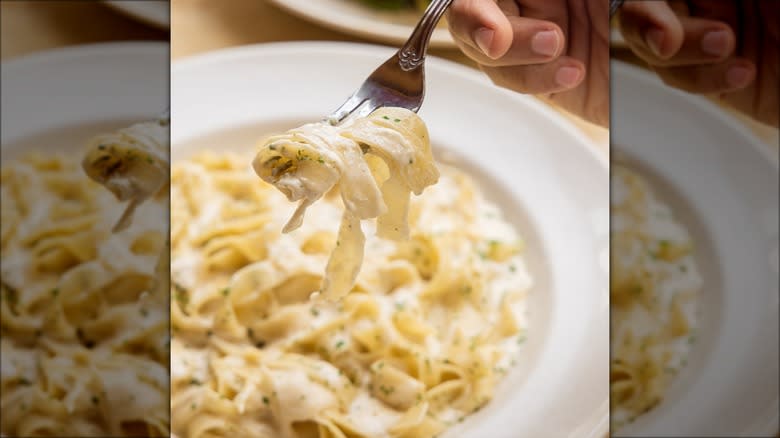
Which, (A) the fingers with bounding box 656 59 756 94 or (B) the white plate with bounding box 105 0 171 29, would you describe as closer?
(B) the white plate with bounding box 105 0 171 29

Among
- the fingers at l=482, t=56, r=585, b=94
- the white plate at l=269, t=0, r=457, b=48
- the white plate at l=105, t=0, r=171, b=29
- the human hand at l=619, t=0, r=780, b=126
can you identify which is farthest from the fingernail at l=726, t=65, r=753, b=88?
the white plate at l=105, t=0, r=171, b=29

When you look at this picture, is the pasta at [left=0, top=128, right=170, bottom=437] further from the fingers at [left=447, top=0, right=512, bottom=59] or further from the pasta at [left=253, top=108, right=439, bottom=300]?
the fingers at [left=447, top=0, right=512, bottom=59]

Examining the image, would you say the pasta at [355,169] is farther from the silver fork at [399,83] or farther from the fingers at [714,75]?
the fingers at [714,75]

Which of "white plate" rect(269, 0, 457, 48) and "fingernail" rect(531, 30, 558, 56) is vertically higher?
"white plate" rect(269, 0, 457, 48)

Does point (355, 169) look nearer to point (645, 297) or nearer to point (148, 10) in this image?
point (148, 10)

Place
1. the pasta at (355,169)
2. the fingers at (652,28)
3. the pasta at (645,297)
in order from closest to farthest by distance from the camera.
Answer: the pasta at (355,169)
the fingers at (652,28)
the pasta at (645,297)

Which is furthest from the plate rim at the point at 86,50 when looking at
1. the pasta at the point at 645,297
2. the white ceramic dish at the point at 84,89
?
the pasta at the point at 645,297
